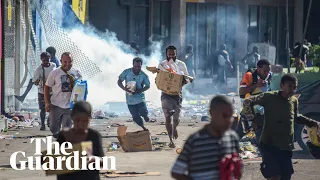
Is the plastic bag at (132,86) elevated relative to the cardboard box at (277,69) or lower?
lower

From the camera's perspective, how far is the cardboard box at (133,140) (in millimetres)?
13867

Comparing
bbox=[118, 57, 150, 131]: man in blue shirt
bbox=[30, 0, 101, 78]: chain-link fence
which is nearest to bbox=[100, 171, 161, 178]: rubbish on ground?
bbox=[118, 57, 150, 131]: man in blue shirt

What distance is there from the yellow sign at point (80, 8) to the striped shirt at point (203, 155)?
19348 millimetres

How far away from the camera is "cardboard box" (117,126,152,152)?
45.5ft

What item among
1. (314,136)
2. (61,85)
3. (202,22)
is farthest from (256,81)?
(202,22)

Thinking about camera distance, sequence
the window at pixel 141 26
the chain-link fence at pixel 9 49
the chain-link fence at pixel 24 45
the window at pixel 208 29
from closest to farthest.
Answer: the chain-link fence at pixel 9 49 → the chain-link fence at pixel 24 45 → the window at pixel 141 26 → the window at pixel 208 29

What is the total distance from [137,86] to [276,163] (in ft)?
21.5

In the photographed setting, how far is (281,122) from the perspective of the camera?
8844mm

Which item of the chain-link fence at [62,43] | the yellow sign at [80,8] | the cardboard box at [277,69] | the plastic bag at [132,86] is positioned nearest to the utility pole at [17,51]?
the chain-link fence at [62,43]

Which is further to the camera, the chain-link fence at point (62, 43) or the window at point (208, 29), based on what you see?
the window at point (208, 29)

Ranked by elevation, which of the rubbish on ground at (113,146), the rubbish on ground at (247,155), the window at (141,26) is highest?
the window at (141,26)

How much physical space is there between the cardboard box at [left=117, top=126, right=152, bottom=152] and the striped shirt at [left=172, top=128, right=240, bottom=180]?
25.3ft

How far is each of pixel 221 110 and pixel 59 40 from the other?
17324 millimetres

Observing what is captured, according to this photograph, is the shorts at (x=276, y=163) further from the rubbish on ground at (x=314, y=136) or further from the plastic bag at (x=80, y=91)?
the plastic bag at (x=80, y=91)
